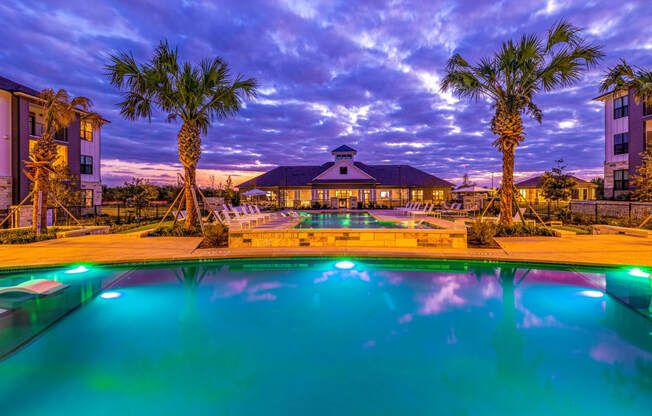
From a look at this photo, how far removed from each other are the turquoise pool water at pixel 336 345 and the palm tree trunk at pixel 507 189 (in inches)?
214

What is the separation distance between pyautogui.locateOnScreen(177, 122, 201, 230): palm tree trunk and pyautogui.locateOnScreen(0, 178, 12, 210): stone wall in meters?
15.9

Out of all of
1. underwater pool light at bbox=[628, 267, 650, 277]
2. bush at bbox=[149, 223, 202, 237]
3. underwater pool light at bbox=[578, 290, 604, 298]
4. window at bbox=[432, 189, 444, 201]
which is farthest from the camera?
window at bbox=[432, 189, 444, 201]

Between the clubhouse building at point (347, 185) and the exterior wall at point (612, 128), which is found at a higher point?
the exterior wall at point (612, 128)

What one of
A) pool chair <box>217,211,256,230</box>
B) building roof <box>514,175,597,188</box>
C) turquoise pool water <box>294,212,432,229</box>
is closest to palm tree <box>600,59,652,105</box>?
turquoise pool water <box>294,212,432,229</box>

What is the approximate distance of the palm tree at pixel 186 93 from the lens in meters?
11.4

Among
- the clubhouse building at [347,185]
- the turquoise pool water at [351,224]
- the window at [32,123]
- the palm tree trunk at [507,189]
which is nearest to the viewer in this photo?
the palm tree trunk at [507,189]

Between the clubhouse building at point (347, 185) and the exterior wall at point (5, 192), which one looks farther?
the clubhouse building at point (347, 185)

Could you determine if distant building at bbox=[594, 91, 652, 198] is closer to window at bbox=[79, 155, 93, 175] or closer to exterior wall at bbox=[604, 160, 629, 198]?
exterior wall at bbox=[604, 160, 629, 198]

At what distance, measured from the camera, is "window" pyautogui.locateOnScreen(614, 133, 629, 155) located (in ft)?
76.0

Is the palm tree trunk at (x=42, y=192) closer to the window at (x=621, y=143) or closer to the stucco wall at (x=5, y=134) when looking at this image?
the stucco wall at (x=5, y=134)

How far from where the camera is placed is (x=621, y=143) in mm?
23531

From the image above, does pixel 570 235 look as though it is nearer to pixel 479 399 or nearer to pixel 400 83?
pixel 479 399

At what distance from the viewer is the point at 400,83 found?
2458cm

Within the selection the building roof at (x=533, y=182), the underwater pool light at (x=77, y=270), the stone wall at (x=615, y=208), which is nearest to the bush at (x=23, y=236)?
the underwater pool light at (x=77, y=270)
